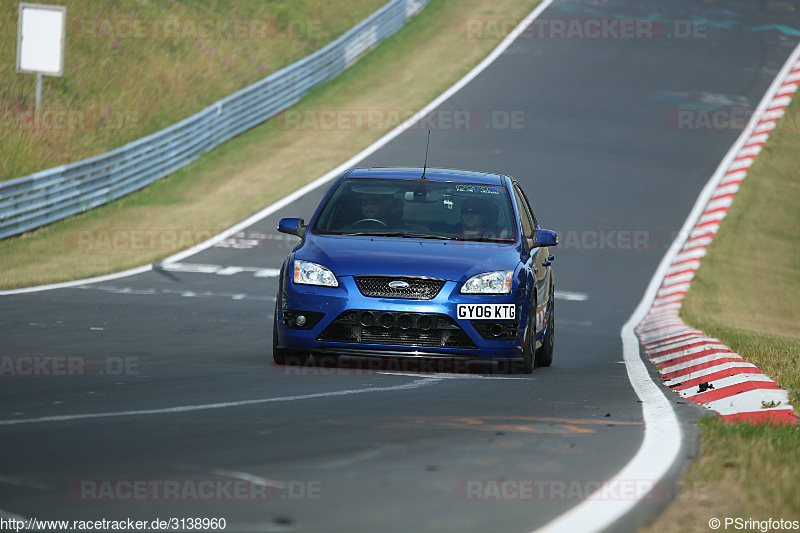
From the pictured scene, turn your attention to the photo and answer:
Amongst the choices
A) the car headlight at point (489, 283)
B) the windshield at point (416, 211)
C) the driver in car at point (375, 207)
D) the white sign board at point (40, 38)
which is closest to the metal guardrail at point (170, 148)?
the white sign board at point (40, 38)

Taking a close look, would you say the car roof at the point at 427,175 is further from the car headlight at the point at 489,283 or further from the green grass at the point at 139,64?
the green grass at the point at 139,64

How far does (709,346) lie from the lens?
41.5 feet

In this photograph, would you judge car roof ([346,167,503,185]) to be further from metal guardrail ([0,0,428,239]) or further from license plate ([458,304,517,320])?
metal guardrail ([0,0,428,239])

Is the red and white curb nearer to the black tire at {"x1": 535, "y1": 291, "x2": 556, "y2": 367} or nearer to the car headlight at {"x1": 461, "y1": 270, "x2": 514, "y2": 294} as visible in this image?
the black tire at {"x1": 535, "y1": 291, "x2": 556, "y2": 367}

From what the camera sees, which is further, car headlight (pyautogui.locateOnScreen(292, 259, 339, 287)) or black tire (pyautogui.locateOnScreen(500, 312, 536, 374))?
black tire (pyautogui.locateOnScreen(500, 312, 536, 374))

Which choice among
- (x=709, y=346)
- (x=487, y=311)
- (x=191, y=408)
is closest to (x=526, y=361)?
(x=487, y=311)

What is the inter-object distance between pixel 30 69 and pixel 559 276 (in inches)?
435

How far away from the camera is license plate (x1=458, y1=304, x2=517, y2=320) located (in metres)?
9.87

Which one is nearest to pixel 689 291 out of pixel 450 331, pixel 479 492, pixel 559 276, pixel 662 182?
pixel 559 276

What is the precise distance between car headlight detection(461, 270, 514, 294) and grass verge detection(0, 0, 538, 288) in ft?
25.6

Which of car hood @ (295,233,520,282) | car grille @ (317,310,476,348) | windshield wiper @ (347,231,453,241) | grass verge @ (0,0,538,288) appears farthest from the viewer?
grass verge @ (0,0,538,288)

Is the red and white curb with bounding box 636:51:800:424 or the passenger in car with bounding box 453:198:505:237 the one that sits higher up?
the passenger in car with bounding box 453:198:505:237

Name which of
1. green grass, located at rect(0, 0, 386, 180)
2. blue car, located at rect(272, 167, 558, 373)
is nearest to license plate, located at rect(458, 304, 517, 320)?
blue car, located at rect(272, 167, 558, 373)

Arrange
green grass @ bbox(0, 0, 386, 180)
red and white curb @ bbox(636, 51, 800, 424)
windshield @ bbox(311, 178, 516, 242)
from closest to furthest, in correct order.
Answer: red and white curb @ bbox(636, 51, 800, 424) → windshield @ bbox(311, 178, 516, 242) → green grass @ bbox(0, 0, 386, 180)
